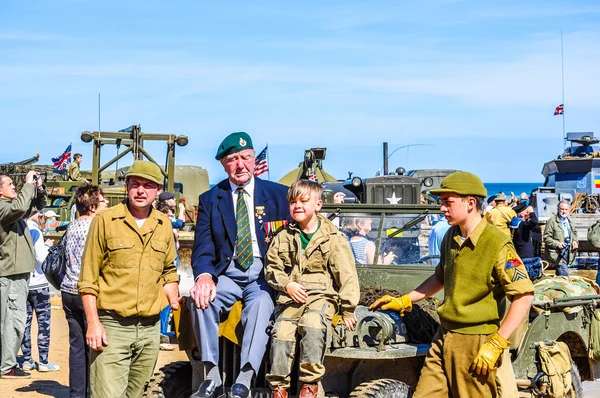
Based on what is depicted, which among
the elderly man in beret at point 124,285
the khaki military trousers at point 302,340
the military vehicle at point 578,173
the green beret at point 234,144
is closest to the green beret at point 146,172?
the elderly man in beret at point 124,285

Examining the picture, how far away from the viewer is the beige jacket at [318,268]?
6160 millimetres

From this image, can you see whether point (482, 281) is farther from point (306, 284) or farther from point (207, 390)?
point (207, 390)

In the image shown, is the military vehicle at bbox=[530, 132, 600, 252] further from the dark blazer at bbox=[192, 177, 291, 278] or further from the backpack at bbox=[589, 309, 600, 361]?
the dark blazer at bbox=[192, 177, 291, 278]

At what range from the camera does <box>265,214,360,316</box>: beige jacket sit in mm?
6160

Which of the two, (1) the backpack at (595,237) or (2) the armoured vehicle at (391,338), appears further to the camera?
(1) the backpack at (595,237)

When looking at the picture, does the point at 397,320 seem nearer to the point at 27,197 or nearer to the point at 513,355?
the point at 513,355

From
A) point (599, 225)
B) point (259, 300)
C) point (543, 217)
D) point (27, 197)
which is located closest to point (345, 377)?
point (259, 300)

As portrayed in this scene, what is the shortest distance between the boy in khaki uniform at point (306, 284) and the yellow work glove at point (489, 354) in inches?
34.6

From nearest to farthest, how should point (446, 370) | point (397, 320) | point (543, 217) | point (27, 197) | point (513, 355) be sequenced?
point (446, 370) → point (397, 320) → point (513, 355) → point (27, 197) → point (543, 217)

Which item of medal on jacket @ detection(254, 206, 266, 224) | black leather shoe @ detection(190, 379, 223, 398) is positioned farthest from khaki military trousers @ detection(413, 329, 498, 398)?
medal on jacket @ detection(254, 206, 266, 224)

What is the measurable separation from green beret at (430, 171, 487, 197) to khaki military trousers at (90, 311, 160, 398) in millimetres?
1843

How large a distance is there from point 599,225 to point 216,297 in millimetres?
10278

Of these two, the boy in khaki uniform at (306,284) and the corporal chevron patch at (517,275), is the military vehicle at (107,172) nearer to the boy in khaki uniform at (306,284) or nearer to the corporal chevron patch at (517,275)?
the boy in khaki uniform at (306,284)

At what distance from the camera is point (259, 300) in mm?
6297
